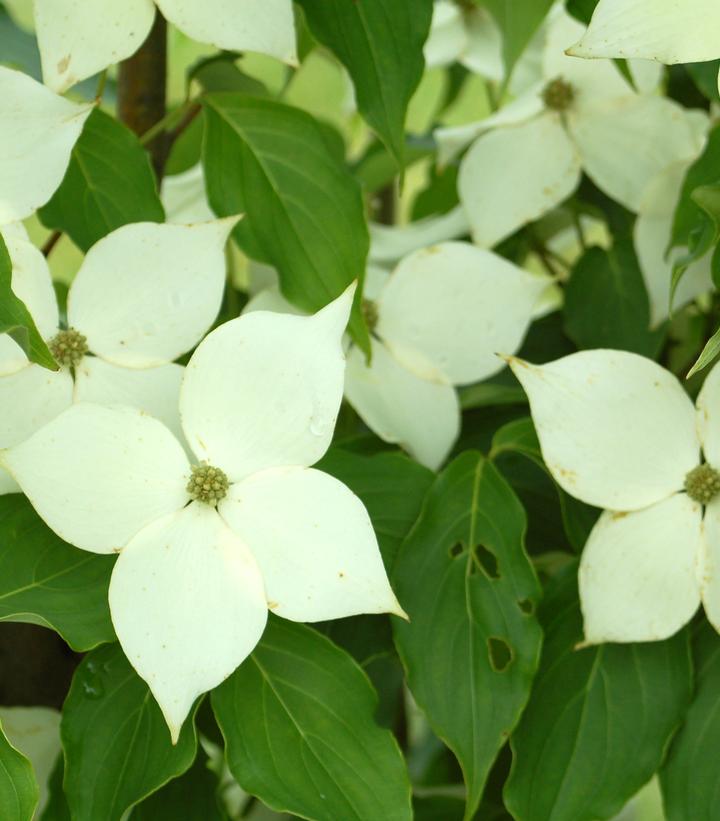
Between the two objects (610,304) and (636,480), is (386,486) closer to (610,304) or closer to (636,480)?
(636,480)

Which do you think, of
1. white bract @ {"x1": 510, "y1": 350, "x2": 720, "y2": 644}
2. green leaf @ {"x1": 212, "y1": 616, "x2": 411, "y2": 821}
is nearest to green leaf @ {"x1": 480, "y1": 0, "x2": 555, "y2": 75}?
white bract @ {"x1": 510, "y1": 350, "x2": 720, "y2": 644}

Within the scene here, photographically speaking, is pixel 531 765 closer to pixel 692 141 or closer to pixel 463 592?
pixel 463 592

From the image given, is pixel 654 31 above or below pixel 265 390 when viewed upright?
above

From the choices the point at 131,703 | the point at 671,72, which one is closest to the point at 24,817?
the point at 131,703

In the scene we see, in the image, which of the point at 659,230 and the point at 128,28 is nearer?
the point at 128,28

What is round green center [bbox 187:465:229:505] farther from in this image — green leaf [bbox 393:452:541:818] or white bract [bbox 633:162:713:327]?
white bract [bbox 633:162:713:327]

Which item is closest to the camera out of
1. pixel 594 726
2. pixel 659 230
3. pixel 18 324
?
pixel 18 324

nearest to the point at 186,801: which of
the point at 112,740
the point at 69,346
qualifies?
the point at 112,740
